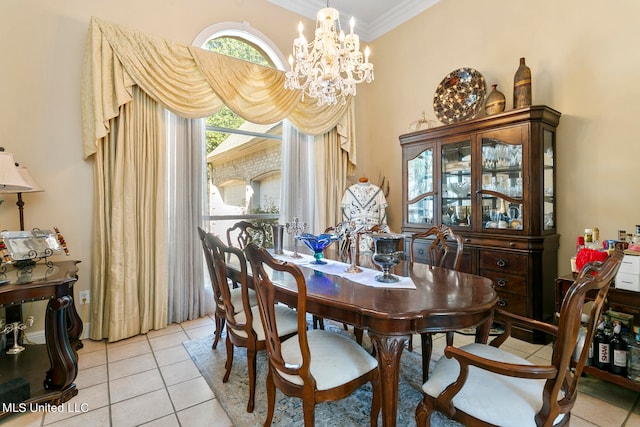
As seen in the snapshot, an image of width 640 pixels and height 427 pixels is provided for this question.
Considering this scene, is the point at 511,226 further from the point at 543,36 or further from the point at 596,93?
the point at 543,36

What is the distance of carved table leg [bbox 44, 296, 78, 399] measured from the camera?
1.81 meters

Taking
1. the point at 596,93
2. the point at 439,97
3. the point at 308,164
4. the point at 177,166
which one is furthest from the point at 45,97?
the point at 596,93

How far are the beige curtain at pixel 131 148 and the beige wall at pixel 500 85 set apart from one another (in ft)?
0.58

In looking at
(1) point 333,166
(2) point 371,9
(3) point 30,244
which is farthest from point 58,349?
(2) point 371,9

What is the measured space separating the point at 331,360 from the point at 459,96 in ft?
9.72

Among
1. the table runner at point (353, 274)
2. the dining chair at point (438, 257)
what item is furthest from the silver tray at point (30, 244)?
the dining chair at point (438, 257)

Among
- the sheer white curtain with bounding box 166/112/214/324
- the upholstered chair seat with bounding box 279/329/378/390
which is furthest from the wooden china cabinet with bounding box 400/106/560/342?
the sheer white curtain with bounding box 166/112/214/324

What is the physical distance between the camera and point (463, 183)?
3.03 m

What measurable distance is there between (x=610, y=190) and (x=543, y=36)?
147cm

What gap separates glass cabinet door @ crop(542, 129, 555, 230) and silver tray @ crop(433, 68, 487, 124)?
713 millimetres

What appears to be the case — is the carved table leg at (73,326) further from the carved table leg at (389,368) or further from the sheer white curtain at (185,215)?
the carved table leg at (389,368)

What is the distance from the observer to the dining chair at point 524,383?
977 millimetres

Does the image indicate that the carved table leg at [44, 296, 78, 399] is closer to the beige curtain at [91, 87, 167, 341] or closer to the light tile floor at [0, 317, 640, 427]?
the light tile floor at [0, 317, 640, 427]

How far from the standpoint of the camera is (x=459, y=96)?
3.20 metres
